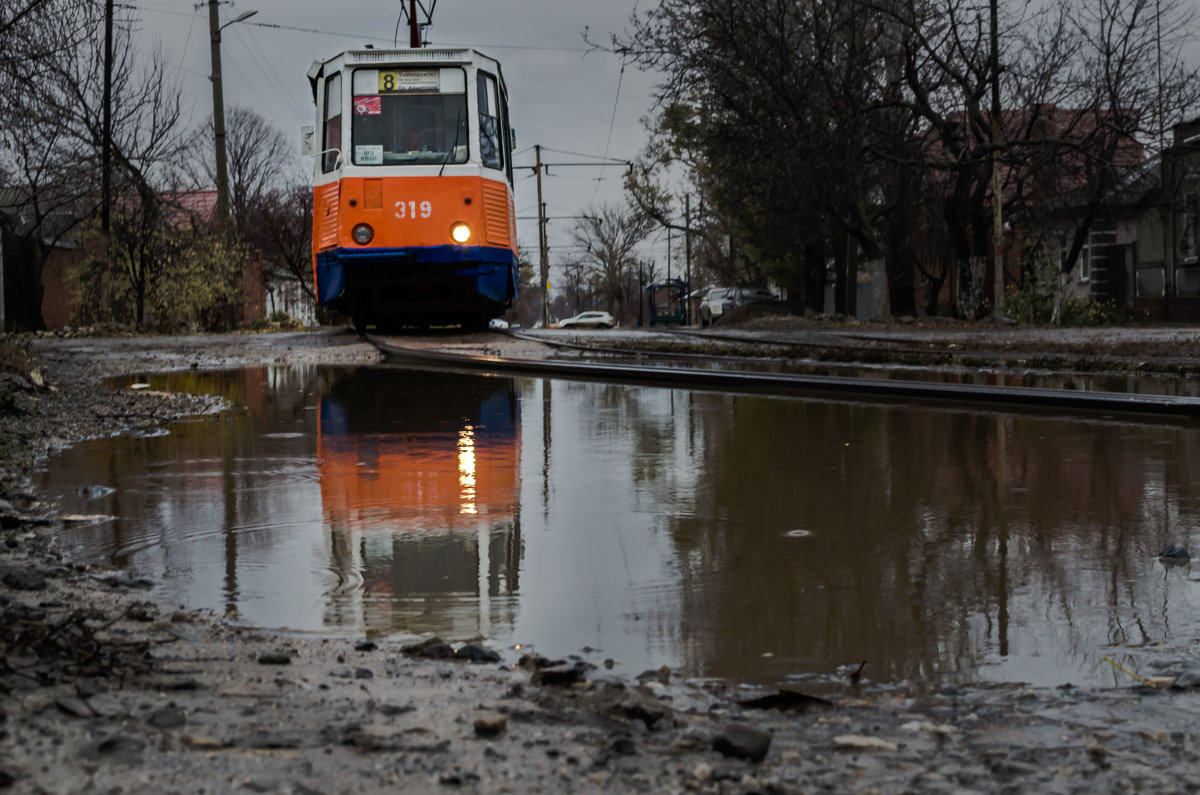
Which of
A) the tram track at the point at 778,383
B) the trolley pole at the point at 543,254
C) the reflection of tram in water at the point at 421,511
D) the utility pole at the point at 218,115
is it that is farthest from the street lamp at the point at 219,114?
the trolley pole at the point at 543,254

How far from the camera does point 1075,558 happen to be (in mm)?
3762

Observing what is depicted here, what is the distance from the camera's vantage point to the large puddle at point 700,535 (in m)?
3.04

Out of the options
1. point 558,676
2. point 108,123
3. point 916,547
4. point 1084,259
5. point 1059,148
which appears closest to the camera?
point 558,676

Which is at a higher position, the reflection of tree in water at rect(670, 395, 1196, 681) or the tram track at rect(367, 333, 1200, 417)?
the tram track at rect(367, 333, 1200, 417)

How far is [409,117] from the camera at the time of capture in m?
17.5

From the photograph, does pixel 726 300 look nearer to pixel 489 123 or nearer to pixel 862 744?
pixel 489 123

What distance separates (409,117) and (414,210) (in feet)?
4.95

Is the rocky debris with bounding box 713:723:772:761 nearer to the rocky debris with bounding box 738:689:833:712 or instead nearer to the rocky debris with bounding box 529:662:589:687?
the rocky debris with bounding box 738:689:833:712

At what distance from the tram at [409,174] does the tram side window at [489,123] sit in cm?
2

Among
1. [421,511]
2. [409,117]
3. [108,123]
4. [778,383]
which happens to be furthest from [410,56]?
[108,123]

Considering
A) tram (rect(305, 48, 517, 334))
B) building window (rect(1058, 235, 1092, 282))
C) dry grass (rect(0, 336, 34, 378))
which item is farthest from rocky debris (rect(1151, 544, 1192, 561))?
building window (rect(1058, 235, 1092, 282))

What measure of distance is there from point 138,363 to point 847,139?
16913mm

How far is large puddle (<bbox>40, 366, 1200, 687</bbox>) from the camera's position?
3.04 metres

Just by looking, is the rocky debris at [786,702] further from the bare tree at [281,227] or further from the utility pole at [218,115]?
the bare tree at [281,227]
